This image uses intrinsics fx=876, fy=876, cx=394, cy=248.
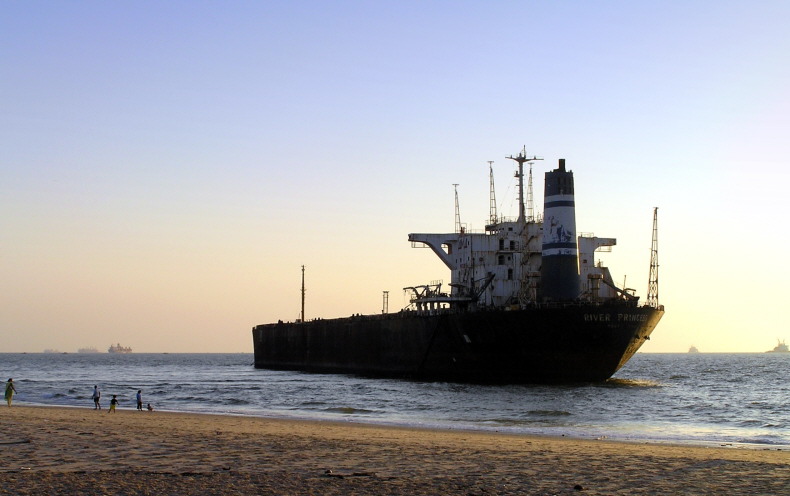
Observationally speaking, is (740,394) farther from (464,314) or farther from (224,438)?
(224,438)

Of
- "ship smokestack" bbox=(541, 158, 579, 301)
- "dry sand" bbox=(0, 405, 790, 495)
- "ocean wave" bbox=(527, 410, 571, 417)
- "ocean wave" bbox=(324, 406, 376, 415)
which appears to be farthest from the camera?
"ship smokestack" bbox=(541, 158, 579, 301)

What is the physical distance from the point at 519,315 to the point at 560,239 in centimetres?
451

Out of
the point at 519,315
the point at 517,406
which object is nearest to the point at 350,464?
the point at 517,406

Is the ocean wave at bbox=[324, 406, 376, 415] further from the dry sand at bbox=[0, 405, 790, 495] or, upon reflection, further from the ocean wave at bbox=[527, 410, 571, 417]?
the dry sand at bbox=[0, 405, 790, 495]

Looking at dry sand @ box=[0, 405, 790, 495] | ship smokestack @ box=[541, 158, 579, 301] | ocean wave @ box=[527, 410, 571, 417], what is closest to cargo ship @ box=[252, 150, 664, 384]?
ship smokestack @ box=[541, 158, 579, 301]

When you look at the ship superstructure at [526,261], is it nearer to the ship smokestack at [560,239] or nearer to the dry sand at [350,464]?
the ship smokestack at [560,239]

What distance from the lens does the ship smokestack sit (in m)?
42.6

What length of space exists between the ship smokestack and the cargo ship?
49mm

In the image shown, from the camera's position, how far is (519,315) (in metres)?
41.2

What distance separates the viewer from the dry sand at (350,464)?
12.7 metres

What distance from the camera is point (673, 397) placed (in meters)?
41.0

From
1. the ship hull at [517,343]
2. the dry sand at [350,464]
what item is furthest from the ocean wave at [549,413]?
the ship hull at [517,343]

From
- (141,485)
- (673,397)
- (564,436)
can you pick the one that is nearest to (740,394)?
(673,397)

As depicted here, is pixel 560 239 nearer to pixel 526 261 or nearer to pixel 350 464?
pixel 526 261
